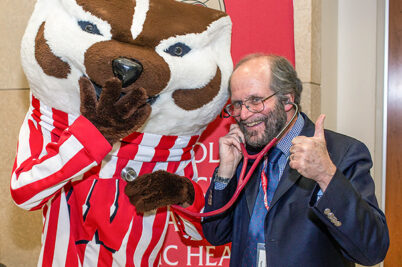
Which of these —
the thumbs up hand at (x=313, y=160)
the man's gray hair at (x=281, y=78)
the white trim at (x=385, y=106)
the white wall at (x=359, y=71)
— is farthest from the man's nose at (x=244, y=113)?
the white trim at (x=385, y=106)

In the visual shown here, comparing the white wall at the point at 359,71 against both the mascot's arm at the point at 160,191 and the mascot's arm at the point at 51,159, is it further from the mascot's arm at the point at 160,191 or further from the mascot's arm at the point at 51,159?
the mascot's arm at the point at 51,159

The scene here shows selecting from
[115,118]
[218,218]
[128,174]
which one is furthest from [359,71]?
[115,118]

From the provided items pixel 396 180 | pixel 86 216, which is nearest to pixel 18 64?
pixel 86 216

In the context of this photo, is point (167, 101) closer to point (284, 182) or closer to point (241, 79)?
point (241, 79)

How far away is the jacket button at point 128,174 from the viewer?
140 centimetres

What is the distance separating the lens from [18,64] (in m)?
1.99

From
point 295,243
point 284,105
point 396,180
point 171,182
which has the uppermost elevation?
point 284,105

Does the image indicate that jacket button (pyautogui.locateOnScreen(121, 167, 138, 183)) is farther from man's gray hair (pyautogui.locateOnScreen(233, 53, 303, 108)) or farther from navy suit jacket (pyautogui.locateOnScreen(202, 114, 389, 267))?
man's gray hair (pyautogui.locateOnScreen(233, 53, 303, 108))

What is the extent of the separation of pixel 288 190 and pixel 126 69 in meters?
0.64

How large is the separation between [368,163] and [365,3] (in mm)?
1218

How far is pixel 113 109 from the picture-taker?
116 centimetres

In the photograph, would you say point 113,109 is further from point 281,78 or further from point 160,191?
point 281,78

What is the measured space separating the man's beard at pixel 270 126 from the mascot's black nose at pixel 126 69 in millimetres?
491

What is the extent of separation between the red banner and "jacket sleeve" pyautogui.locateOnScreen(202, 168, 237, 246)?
29 centimetres
